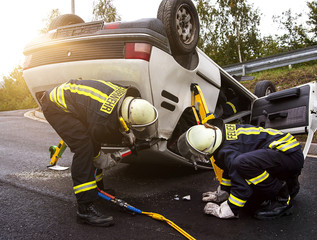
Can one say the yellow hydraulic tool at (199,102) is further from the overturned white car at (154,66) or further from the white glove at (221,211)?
the white glove at (221,211)

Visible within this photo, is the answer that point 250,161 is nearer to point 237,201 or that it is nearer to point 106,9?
point 237,201

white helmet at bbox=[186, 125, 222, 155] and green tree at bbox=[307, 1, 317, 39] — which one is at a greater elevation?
green tree at bbox=[307, 1, 317, 39]

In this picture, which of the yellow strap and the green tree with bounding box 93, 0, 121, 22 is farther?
the green tree with bounding box 93, 0, 121, 22

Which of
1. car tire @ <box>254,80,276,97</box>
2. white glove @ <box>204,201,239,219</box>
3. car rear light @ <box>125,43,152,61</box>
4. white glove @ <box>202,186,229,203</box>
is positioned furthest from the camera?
car tire @ <box>254,80,276,97</box>

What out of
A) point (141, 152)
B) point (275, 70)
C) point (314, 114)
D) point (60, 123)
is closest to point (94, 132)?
point (60, 123)

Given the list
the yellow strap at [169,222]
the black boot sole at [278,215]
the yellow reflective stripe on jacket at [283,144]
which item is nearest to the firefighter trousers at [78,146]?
the yellow strap at [169,222]

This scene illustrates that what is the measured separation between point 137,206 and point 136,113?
37.6 inches

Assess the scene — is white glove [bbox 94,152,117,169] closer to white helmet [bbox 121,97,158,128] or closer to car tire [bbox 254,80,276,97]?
white helmet [bbox 121,97,158,128]

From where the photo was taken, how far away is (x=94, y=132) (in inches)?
96.7

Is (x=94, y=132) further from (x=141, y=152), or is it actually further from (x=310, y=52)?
(x=310, y=52)

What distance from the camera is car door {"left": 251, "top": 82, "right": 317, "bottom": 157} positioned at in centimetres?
334

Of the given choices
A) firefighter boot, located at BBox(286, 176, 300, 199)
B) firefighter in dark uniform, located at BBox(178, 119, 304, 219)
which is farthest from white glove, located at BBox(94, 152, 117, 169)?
firefighter boot, located at BBox(286, 176, 300, 199)

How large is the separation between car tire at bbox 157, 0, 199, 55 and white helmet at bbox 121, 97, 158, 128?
2.85 feet

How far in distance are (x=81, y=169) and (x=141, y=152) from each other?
833mm
